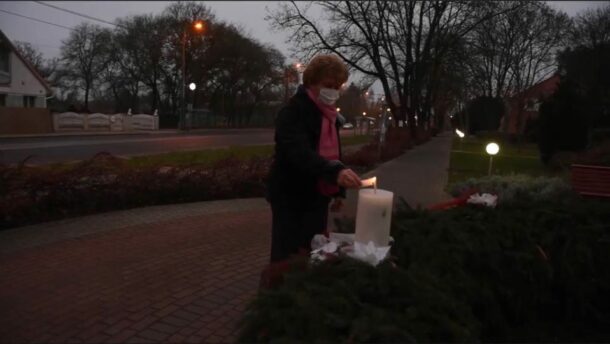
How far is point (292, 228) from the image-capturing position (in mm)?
3275

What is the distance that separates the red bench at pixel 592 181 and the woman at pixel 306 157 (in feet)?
11.3

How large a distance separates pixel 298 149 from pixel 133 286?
2.32m

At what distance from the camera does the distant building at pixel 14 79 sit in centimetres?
820

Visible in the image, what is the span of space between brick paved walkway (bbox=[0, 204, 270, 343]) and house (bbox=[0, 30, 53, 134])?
3700mm

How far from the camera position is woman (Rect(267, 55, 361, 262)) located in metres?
2.98

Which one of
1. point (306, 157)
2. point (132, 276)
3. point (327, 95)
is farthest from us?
point (132, 276)

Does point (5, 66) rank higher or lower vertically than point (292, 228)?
higher

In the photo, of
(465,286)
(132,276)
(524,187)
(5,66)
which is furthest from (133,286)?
(5,66)

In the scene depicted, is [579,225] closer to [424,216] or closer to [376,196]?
[424,216]

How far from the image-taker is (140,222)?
712 cm

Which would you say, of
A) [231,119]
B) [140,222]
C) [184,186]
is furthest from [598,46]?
[231,119]

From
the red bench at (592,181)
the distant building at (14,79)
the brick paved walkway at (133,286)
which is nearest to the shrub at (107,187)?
the brick paved walkway at (133,286)

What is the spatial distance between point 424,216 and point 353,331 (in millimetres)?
1942

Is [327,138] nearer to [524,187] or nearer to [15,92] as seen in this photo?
[524,187]
